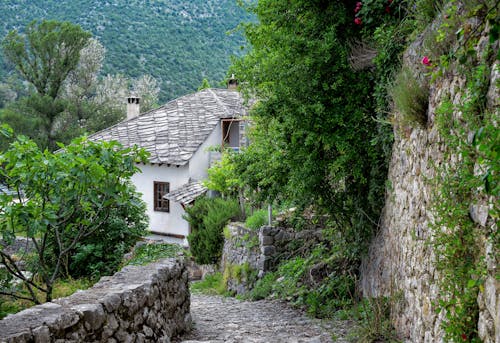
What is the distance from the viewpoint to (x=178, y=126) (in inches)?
899

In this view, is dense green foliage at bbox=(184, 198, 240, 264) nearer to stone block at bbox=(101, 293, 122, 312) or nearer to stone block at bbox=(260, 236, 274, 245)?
stone block at bbox=(260, 236, 274, 245)

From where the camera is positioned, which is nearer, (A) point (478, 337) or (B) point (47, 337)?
(A) point (478, 337)

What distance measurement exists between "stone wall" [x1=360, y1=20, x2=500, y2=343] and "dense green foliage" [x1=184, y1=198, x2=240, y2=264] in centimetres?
926

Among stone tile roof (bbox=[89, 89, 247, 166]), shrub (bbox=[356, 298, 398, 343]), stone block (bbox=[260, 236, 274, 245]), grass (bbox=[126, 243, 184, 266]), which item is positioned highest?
stone tile roof (bbox=[89, 89, 247, 166])

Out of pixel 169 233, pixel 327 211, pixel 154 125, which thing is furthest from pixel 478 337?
pixel 154 125

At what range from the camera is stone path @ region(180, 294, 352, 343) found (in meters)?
6.61

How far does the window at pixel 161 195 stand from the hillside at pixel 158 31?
20002 millimetres

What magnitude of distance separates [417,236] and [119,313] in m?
2.85

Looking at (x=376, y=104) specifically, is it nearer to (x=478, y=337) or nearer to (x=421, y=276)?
(x=421, y=276)

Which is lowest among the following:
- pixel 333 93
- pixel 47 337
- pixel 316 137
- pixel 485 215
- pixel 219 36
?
pixel 47 337

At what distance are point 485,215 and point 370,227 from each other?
13.3 feet

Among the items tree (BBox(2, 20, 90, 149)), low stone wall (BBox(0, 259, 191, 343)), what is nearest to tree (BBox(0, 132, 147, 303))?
low stone wall (BBox(0, 259, 191, 343))

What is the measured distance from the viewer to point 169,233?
845 inches

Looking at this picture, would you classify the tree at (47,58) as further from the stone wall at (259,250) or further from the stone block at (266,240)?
the stone block at (266,240)
